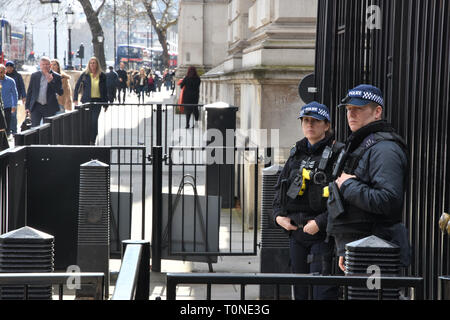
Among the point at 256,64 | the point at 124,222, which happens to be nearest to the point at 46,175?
the point at 124,222

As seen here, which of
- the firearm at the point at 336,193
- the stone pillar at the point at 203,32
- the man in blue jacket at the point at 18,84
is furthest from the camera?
the stone pillar at the point at 203,32

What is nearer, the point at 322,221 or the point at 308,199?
the point at 322,221

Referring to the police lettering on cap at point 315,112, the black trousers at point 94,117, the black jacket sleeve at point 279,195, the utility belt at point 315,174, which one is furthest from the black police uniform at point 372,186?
the black trousers at point 94,117

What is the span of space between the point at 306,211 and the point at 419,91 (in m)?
1.06

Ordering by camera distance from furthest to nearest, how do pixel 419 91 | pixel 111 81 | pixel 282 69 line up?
pixel 111 81 → pixel 282 69 → pixel 419 91

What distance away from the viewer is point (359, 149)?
15.2 feet

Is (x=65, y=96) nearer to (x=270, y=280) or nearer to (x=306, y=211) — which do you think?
(x=306, y=211)

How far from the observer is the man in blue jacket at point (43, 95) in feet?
49.8

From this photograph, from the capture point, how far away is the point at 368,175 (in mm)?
4562

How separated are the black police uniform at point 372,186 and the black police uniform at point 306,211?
1.79 feet

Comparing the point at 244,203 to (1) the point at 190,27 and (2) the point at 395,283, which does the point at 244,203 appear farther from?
(1) the point at 190,27

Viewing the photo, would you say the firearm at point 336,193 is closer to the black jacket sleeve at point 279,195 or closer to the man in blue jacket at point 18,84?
the black jacket sleeve at point 279,195

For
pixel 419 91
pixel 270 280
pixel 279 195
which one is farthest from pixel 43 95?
pixel 270 280

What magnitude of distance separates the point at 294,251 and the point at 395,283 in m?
2.47
